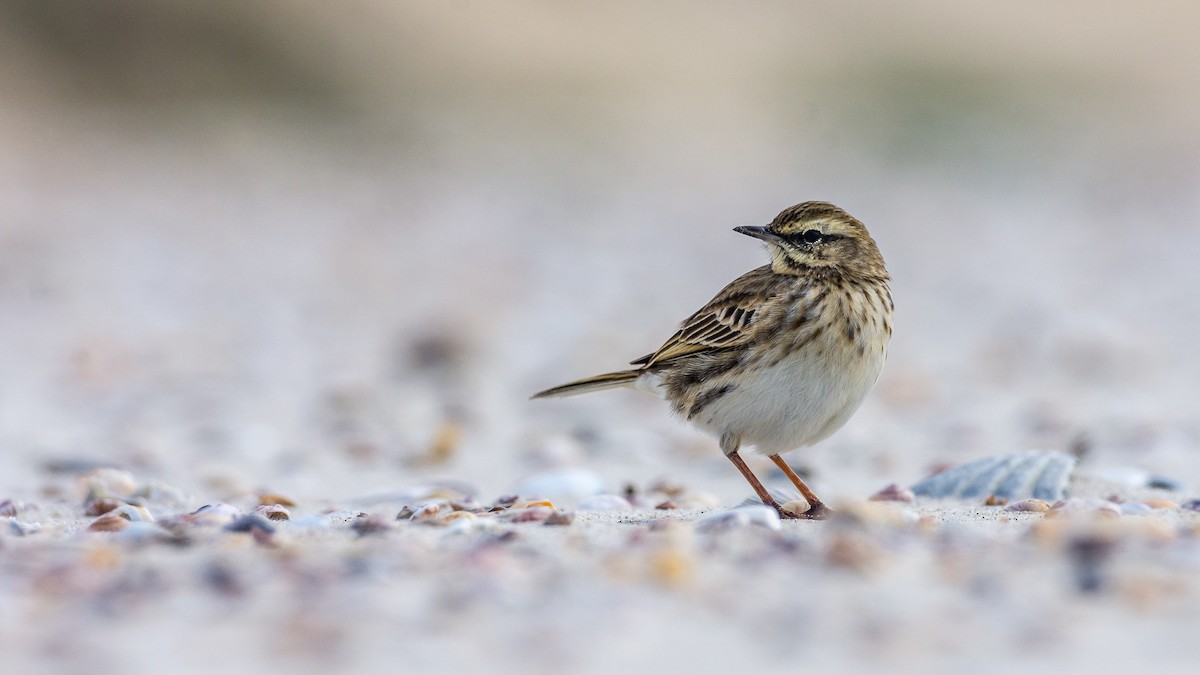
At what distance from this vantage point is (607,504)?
6586mm

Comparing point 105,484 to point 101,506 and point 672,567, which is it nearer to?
point 101,506

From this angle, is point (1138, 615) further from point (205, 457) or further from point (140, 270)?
point (140, 270)

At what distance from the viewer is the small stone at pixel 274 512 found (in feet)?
20.3

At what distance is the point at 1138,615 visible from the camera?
13.2 feet

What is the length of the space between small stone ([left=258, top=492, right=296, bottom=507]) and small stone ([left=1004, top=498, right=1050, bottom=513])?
10.7 ft

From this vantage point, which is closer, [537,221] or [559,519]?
[559,519]

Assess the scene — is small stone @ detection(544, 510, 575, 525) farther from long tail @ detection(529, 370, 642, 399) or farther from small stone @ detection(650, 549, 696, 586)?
long tail @ detection(529, 370, 642, 399)

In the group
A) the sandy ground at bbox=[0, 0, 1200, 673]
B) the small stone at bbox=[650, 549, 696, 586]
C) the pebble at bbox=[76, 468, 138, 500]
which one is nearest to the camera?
the sandy ground at bbox=[0, 0, 1200, 673]

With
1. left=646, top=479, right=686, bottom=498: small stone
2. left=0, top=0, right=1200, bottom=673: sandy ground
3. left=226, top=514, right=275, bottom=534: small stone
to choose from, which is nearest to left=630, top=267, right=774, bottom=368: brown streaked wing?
left=646, top=479, right=686, bottom=498: small stone

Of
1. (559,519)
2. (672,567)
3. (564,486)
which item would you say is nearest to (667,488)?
(564,486)

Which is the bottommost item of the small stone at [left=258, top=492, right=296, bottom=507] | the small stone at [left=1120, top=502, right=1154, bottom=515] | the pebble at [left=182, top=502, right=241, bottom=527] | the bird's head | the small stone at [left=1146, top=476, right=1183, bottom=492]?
the pebble at [left=182, top=502, right=241, bottom=527]

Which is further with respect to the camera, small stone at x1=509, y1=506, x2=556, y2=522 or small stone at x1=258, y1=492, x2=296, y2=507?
small stone at x1=258, y1=492, x2=296, y2=507

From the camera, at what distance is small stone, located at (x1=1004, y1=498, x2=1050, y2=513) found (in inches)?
243

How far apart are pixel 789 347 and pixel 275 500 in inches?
99.1
